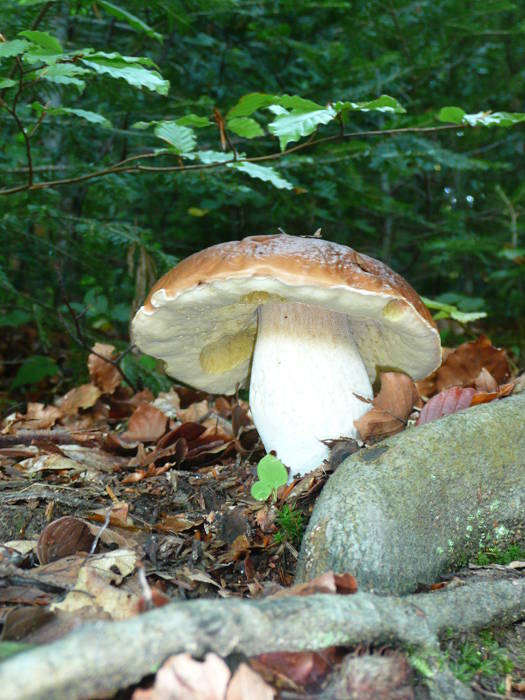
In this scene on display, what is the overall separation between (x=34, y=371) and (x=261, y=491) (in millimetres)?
3000

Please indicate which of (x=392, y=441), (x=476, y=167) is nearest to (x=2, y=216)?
(x=392, y=441)

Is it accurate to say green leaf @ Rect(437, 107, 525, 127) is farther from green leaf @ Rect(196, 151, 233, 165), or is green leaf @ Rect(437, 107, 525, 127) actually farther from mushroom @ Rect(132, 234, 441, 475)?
green leaf @ Rect(196, 151, 233, 165)

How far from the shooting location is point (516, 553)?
182cm

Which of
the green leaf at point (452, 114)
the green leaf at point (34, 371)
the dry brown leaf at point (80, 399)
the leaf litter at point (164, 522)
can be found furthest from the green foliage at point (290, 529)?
the green leaf at point (34, 371)

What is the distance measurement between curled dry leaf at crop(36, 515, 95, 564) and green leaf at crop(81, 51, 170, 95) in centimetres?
153

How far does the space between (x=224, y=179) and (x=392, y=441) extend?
7.96 feet

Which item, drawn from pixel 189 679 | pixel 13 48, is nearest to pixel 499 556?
pixel 189 679

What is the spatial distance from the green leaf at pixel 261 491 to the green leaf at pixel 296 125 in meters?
1.24

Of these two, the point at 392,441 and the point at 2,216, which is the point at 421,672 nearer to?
the point at 392,441

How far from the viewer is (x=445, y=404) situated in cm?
222

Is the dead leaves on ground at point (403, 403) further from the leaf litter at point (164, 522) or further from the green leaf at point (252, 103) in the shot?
the green leaf at point (252, 103)

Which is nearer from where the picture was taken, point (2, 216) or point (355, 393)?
point (355, 393)

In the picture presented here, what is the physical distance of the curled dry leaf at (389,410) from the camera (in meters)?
2.20

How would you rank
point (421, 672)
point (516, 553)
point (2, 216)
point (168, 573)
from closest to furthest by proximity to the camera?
1. point (421, 672)
2. point (168, 573)
3. point (516, 553)
4. point (2, 216)
